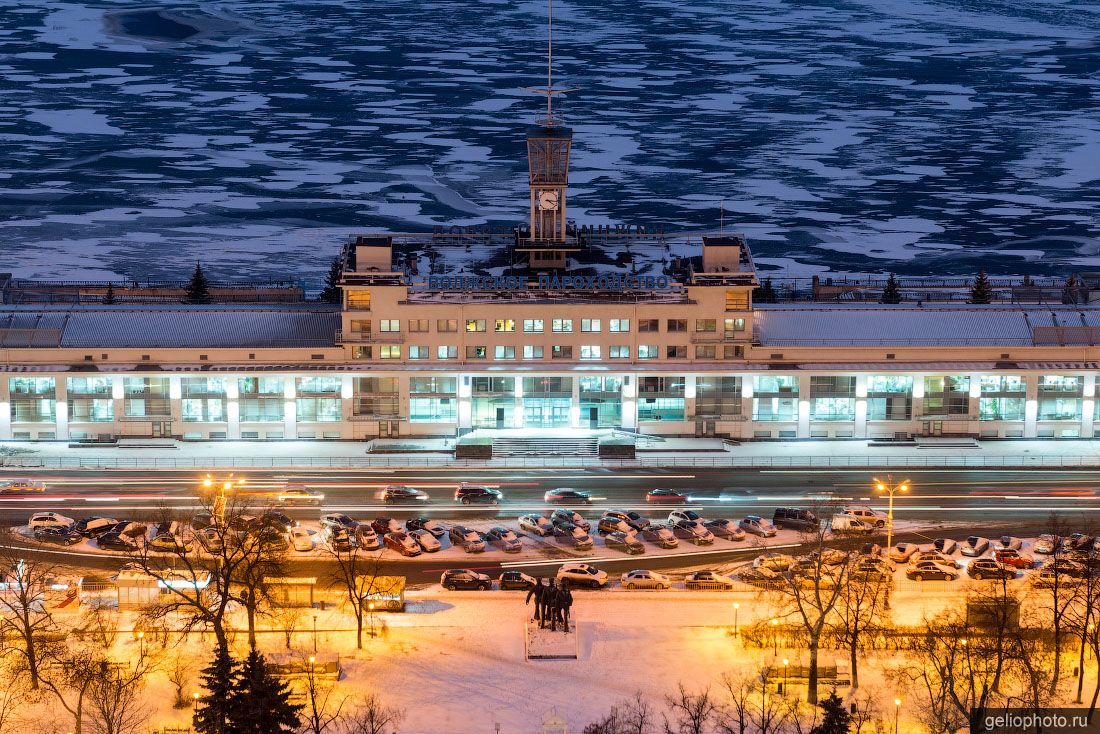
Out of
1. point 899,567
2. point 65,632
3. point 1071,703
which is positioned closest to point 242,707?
point 65,632

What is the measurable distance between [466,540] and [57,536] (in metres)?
20.4

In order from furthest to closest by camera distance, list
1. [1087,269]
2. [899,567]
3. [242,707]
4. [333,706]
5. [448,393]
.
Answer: [1087,269] → [448,393] → [899,567] → [333,706] → [242,707]

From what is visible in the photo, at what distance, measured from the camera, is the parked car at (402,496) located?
76.1m

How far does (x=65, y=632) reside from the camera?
54312mm

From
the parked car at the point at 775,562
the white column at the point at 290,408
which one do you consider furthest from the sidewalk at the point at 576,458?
the parked car at the point at 775,562

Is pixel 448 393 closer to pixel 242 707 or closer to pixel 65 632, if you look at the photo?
pixel 65 632

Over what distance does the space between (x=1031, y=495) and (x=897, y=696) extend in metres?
33.2

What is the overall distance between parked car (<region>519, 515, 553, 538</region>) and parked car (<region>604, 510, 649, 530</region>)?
3.35 meters

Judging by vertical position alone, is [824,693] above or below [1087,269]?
below

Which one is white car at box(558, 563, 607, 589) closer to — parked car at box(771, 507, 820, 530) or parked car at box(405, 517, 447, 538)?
parked car at box(405, 517, 447, 538)

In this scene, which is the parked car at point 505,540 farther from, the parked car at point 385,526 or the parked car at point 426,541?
the parked car at point 385,526

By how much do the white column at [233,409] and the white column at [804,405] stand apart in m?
37.7

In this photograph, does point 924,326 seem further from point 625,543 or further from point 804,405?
point 625,543

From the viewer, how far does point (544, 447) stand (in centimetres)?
8850
